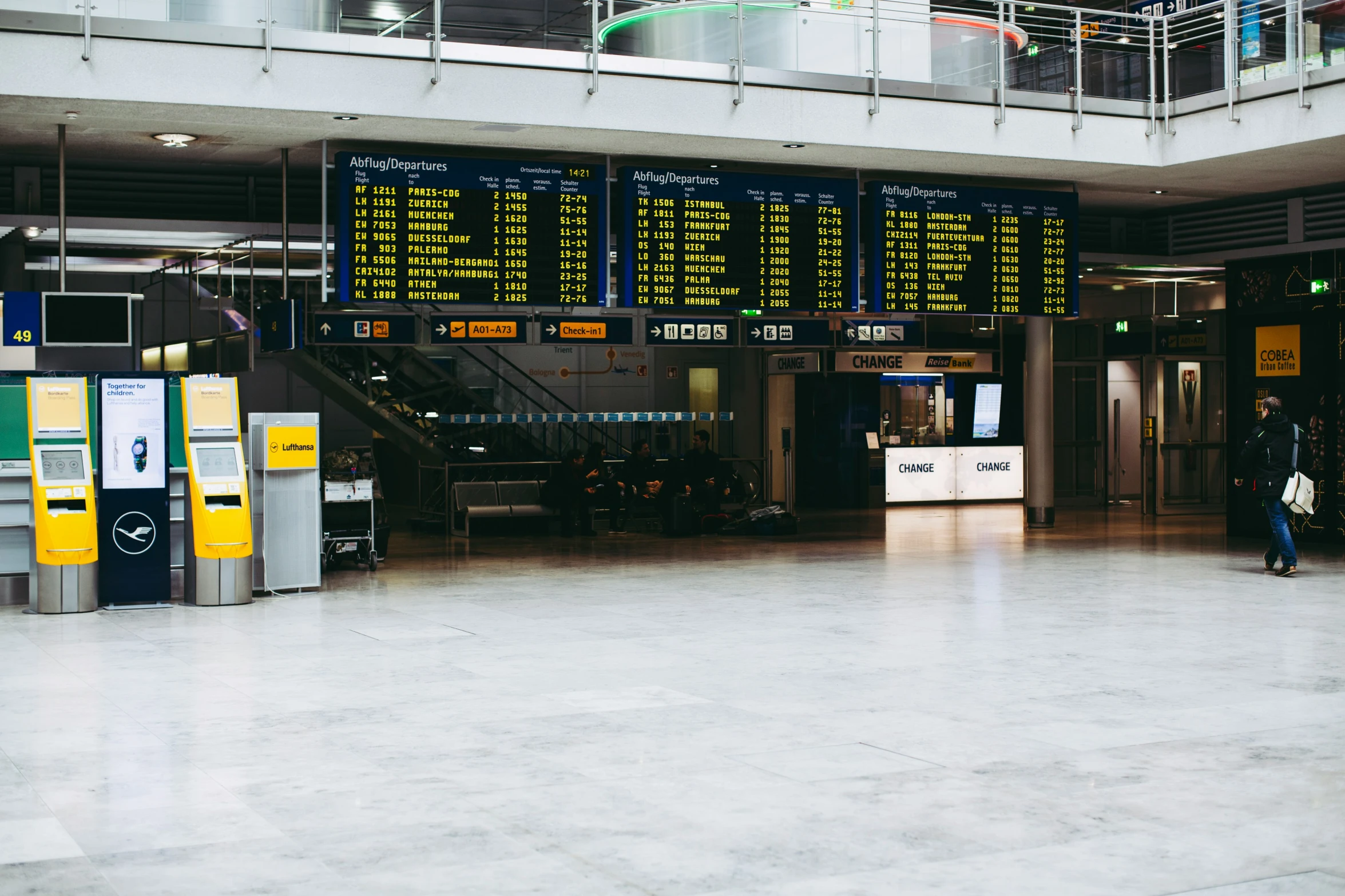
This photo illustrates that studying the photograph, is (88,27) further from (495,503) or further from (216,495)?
(495,503)

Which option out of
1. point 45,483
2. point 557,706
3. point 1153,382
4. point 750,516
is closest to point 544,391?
point 750,516

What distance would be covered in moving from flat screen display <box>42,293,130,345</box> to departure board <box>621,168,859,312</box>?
14.5ft

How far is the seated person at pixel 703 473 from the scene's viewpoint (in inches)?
748

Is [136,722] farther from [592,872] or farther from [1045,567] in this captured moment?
[1045,567]

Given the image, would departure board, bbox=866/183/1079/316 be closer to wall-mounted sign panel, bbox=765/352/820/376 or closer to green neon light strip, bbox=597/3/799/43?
green neon light strip, bbox=597/3/799/43

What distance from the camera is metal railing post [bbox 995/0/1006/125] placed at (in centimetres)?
1385

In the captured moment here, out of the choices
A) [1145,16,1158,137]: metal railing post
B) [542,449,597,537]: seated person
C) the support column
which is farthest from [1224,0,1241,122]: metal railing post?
[542,449,597,537]: seated person

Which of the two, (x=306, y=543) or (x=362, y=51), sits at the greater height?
(x=362, y=51)

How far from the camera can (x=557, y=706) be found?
7395mm

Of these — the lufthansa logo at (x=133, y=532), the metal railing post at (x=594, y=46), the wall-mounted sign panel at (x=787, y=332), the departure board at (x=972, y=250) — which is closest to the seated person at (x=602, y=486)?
the wall-mounted sign panel at (x=787, y=332)

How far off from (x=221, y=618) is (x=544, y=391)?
14030mm

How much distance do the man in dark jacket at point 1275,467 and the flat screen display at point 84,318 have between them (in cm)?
1009

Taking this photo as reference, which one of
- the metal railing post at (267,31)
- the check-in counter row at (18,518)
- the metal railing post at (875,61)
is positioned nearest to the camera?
the metal railing post at (267,31)

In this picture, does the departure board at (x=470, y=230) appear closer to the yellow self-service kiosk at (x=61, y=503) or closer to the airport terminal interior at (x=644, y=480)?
the airport terminal interior at (x=644, y=480)
